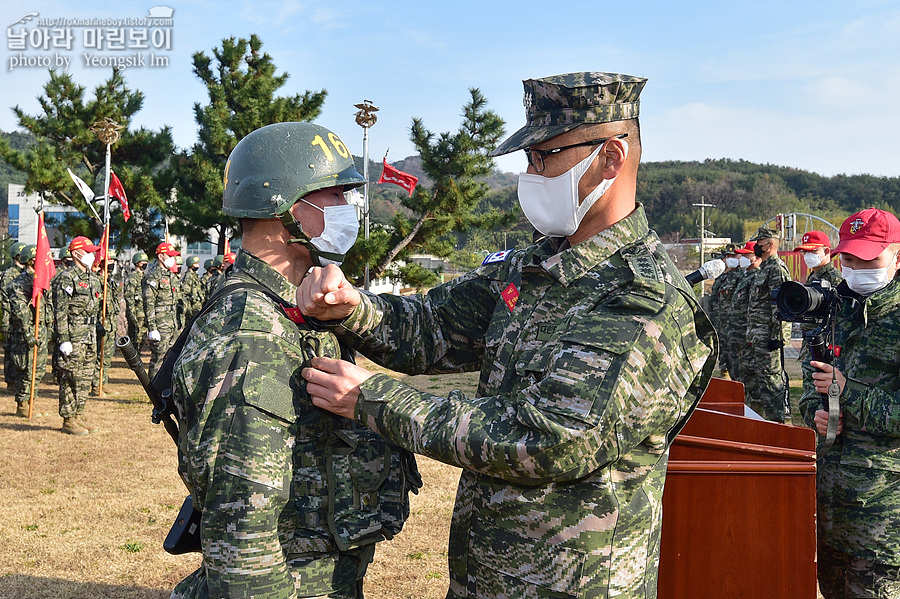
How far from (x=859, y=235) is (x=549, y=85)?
210cm

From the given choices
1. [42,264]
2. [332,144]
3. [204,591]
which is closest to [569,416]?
[204,591]

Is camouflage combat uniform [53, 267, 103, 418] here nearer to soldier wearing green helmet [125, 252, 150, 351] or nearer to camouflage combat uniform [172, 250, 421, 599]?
soldier wearing green helmet [125, 252, 150, 351]

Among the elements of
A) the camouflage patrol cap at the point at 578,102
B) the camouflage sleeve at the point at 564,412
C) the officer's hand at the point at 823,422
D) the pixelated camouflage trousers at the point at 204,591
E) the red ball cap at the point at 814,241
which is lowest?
the pixelated camouflage trousers at the point at 204,591

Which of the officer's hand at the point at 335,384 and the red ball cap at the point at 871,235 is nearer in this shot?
the officer's hand at the point at 335,384

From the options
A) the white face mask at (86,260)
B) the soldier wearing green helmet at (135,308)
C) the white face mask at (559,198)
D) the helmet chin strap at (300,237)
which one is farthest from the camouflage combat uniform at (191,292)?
the white face mask at (559,198)

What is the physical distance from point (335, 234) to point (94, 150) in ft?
65.3

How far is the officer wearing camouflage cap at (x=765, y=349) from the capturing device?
9.24m

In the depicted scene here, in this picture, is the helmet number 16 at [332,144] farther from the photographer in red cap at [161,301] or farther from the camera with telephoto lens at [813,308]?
the photographer in red cap at [161,301]

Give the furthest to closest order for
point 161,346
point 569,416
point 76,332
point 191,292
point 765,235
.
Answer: point 191,292 → point 161,346 → point 765,235 → point 76,332 → point 569,416

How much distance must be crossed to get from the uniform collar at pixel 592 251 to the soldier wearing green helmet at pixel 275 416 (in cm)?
72

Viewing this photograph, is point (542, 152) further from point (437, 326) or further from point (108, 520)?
point (108, 520)

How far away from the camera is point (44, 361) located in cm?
1091

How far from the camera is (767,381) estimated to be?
30.6 ft

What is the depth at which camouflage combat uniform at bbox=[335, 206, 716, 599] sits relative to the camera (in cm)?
177
